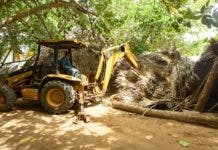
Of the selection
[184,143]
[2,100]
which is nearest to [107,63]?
[2,100]

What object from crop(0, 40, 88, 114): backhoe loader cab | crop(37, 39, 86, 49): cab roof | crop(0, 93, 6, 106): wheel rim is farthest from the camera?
crop(0, 93, 6, 106): wheel rim

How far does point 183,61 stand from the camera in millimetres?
13547

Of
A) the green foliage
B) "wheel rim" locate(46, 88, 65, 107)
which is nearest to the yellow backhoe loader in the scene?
"wheel rim" locate(46, 88, 65, 107)

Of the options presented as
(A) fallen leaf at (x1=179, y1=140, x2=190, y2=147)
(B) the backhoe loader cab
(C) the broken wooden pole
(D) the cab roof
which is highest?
(D) the cab roof

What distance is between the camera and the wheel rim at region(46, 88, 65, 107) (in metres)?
9.28

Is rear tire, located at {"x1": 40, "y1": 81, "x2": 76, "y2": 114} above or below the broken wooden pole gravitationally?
above

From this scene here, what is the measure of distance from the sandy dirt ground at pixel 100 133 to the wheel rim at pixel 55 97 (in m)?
0.42

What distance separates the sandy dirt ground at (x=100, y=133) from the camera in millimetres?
6457

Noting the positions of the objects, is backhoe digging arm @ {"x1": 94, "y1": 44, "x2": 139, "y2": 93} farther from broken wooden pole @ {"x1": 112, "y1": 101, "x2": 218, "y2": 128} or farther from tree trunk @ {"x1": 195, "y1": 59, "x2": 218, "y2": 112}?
tree trunk @ {"x1": 195, "y1": 59, "x2": 218, "y2": 112}

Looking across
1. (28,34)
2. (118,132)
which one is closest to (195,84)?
(118,132)

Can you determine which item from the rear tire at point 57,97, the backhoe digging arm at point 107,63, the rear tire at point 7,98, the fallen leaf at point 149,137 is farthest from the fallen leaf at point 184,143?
the rear tire at point 7,98

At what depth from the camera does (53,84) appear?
9.26m

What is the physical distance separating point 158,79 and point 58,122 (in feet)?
18.4

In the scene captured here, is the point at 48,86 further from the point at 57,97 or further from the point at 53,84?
the point at 57,97
